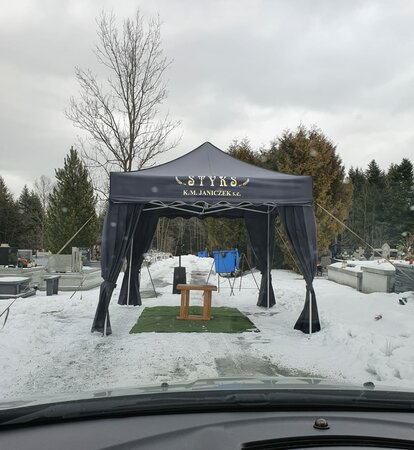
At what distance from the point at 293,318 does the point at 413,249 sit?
27.4 ft

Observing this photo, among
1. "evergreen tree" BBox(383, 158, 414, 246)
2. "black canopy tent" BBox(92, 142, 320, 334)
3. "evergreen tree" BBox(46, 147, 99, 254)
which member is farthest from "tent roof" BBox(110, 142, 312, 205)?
"evergreen tree" BBox(383, 158, 414, 246)

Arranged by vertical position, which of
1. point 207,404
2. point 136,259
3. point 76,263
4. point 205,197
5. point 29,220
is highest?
point 29,220

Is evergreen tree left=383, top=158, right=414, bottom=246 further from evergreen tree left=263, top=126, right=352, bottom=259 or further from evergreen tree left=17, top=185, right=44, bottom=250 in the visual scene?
evergreen tree left=17, top=185, right=44, bottom=250

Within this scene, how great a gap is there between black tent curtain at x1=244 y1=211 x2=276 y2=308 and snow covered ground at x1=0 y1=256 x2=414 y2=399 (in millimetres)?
1577

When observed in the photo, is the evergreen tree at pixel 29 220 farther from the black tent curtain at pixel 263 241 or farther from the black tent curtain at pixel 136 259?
the black tent curtain at pixel 263 241

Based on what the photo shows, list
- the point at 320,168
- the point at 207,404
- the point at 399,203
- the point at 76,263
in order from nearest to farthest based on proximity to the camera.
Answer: the point at 207,404, the point at 76,263, the point at 320,168, the point at 399,203

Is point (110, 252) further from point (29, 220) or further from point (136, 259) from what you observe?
point (29, 220)

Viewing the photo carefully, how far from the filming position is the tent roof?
7.90 metres

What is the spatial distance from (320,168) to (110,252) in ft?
45.2

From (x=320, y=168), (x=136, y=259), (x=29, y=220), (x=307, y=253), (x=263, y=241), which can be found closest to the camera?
(x=307, y=253)

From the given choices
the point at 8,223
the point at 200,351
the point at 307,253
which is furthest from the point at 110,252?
the point at 8,223

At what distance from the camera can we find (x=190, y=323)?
899cm

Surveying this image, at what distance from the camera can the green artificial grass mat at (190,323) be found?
834cm

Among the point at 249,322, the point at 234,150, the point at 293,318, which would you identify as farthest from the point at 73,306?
the point at 234,150
